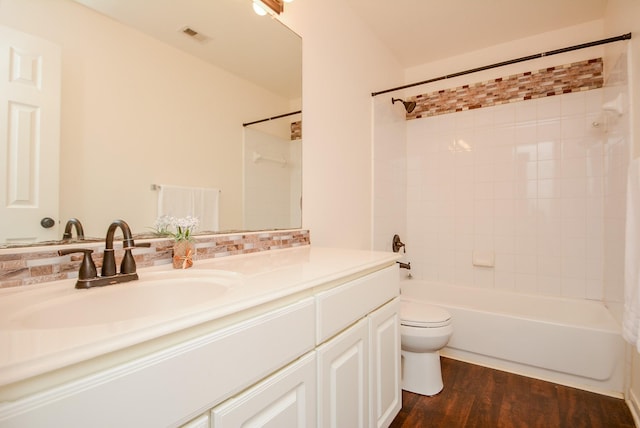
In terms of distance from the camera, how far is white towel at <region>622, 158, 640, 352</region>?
1.13 m

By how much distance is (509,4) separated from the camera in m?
2.05

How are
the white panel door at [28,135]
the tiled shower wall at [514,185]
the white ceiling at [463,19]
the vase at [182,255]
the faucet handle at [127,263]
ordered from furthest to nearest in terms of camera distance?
the tiled shower wall at [514,185], the white ceiling at [463,19], the vase at [182,255], the faucet handle at [127,263], the white panel door at [28,135]

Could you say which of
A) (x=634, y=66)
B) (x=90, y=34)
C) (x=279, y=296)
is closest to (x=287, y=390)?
(x=279, y=296)

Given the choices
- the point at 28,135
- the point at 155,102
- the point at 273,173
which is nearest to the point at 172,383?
the point at 28,135

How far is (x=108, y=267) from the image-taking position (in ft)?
2.74

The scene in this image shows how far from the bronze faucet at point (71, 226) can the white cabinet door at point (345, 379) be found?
2.56 ft

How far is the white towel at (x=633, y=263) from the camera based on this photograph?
3.72ft

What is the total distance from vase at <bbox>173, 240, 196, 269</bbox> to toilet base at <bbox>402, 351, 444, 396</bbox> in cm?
140

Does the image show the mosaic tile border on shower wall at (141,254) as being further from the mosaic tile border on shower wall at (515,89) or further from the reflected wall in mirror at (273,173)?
the mosaic tile border on shower wall at (515,89)

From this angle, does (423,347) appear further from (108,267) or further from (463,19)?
(463,19)

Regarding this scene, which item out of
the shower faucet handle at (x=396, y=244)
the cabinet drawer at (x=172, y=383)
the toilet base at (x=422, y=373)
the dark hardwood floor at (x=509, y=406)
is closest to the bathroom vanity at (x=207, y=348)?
the cabinet drawer at (x=172, y=383)

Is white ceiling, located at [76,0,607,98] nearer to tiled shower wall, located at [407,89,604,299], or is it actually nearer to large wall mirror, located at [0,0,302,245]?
large wall mirror, located at [0,0,302,245]

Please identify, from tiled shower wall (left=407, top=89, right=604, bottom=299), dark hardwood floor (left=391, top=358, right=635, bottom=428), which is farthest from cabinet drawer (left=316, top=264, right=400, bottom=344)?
tiled shower wall (left=407, top=89, right=604, bottom=299)

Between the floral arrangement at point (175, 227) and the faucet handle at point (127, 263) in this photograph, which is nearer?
the faucet handle at point (127, 263)
